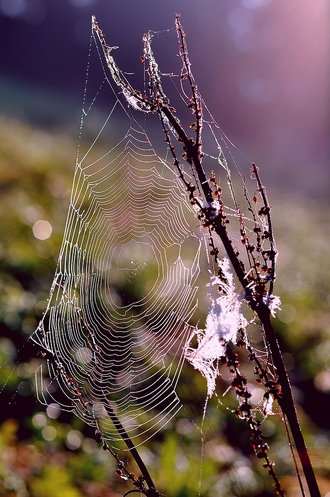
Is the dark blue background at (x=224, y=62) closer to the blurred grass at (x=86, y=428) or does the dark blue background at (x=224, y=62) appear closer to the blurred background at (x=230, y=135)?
the blurred background at (x=230, y=135)

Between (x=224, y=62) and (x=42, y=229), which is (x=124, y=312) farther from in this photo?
(x=224, y=62)

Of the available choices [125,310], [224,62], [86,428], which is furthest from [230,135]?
[86,428]

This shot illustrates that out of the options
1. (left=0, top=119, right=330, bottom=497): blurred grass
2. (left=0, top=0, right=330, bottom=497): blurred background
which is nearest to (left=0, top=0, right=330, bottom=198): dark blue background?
(left=0, top=0, right=330, bottom=497): blurred background

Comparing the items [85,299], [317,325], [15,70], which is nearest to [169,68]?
[15,70]

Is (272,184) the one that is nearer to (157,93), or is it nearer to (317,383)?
(317,383)

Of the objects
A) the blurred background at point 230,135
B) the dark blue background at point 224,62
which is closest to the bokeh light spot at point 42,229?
the blurred background at point 230,135
